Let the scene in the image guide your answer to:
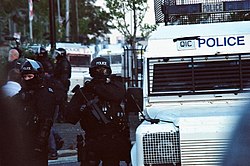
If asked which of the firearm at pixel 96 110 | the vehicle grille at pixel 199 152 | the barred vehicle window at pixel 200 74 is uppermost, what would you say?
the barred vehicle window at pixel 200 74

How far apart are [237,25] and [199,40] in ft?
1.79

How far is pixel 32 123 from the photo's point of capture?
721cm

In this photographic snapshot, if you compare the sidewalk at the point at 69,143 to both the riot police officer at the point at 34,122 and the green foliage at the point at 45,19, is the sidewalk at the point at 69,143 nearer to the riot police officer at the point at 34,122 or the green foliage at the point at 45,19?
the riot police officer at the point at 34,122

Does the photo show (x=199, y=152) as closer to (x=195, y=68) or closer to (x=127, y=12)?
(x=195, y=68)

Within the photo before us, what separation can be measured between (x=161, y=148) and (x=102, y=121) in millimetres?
1387

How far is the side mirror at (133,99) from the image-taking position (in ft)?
23.4

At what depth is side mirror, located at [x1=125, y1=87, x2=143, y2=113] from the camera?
7.12 m

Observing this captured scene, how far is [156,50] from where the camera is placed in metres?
7.76

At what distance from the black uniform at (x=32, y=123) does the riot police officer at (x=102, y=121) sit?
259mm

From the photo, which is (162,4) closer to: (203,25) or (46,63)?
(203,25)

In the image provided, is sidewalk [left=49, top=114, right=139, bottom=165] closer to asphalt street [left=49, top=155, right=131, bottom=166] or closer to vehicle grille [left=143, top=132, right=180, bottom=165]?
asphalt street [left=49, top=155, right=131, bottom=166]

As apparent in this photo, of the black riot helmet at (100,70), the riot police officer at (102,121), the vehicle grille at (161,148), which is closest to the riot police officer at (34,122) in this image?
the riot police officer at (102,121)

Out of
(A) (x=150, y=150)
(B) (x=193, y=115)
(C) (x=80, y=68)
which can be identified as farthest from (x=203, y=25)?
(C) (x=80, y=68)

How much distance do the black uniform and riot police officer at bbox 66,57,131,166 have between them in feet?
0.85
